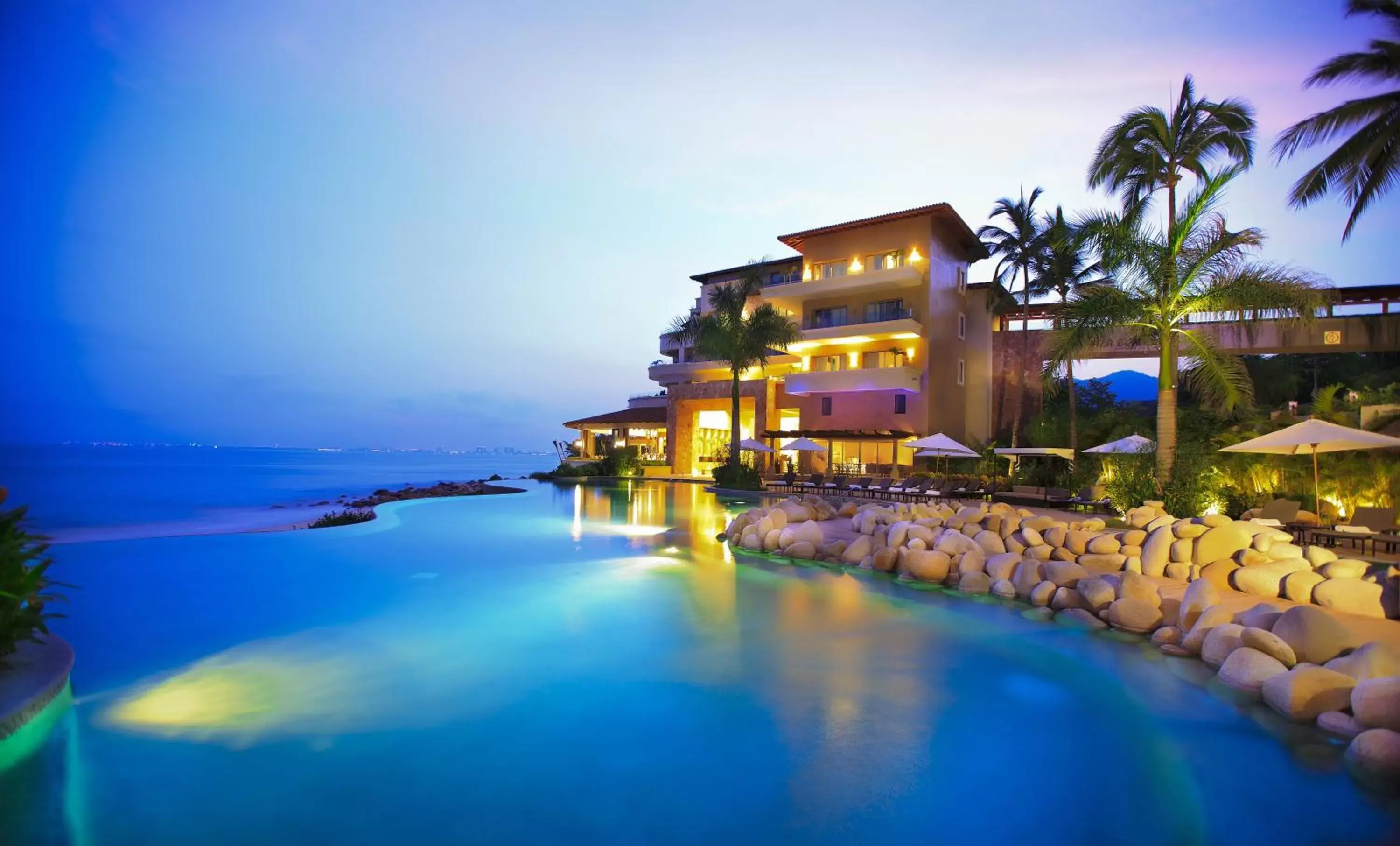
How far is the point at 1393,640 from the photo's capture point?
225 inches

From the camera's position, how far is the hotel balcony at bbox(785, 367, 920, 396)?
28.8 m

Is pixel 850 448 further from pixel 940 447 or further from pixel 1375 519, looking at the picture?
pixel 1375 519

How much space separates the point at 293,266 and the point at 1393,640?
10341cm

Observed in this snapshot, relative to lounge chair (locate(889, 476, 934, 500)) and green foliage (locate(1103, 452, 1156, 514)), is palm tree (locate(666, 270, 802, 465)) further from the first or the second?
green foliage (locate(1103, 452, 1156, 514))

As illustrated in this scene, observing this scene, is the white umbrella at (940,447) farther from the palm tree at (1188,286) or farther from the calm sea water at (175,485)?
the calm sea water at (175,485)

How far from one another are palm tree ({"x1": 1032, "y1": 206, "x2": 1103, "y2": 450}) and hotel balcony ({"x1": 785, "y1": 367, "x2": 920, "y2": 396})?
5.63 metres

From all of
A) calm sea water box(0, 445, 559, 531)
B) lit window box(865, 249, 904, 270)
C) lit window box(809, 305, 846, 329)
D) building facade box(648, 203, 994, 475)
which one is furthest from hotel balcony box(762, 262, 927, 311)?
calm sea water box(0, 445, 559, 531)

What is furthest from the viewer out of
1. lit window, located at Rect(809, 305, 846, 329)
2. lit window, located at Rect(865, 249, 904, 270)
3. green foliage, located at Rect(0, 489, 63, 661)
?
lit window, located at Rect(809, 305, 846, 329)

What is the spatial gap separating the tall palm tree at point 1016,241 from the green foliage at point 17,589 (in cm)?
2689

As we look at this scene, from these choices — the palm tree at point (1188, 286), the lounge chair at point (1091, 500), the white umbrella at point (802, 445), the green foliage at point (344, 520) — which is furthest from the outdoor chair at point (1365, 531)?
the green foliage at point (344, 520)

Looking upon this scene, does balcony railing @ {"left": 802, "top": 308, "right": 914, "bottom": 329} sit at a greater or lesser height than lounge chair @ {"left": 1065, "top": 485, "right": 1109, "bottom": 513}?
greater

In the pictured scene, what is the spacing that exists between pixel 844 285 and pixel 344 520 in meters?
22.7

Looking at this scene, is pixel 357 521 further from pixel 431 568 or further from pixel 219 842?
pixel 219 842

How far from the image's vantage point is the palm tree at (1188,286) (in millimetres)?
12352
